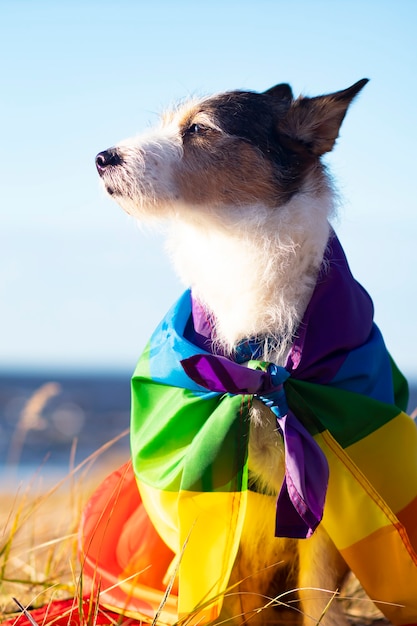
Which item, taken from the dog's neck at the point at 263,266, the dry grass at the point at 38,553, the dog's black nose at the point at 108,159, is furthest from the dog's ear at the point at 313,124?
the dry grass at the point at 38,553

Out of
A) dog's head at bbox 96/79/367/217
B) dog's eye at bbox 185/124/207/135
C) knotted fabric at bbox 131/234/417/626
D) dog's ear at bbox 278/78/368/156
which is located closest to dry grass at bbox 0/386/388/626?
knotted fabric at bbox 131/234/417/626

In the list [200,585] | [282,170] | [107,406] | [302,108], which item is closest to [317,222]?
[282,170]

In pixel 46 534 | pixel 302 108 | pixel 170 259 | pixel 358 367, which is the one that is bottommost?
pixel 46 534

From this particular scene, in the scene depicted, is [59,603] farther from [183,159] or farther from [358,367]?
[183,159]

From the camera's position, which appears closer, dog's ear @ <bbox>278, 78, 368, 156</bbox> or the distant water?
dog's ear @ <bbox>278, 78, 368, 156</bbox>

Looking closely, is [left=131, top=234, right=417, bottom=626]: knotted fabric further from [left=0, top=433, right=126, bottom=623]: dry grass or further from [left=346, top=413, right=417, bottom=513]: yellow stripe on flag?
[left=0, top=433, right=126, bottom=623]: dry grass

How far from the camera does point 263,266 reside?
9.71 ft

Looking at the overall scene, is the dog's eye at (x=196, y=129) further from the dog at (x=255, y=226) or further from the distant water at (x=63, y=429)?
the distant water at (x=63, y=429)

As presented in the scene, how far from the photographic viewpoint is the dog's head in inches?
118

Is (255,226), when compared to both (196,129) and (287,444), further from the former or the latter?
(287,444)

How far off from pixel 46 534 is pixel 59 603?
125 cm

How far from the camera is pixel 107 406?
3027 centimetres

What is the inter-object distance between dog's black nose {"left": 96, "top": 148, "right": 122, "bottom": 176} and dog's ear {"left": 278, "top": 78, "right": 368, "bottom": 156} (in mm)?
666

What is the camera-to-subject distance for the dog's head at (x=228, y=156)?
118 inches
